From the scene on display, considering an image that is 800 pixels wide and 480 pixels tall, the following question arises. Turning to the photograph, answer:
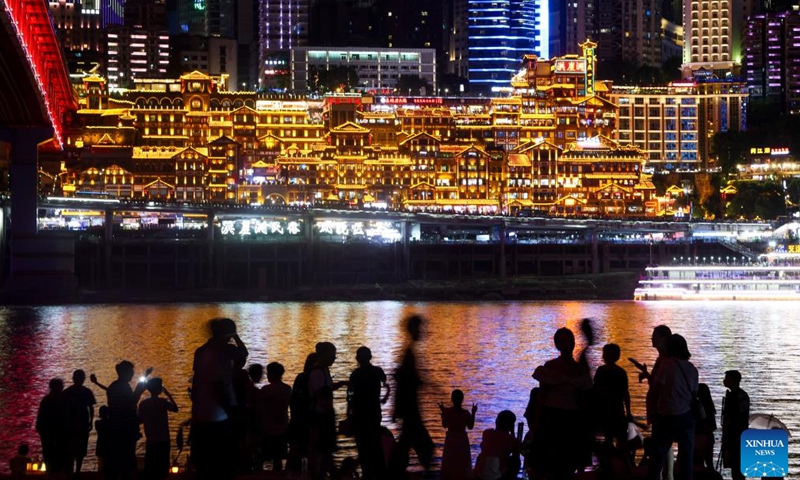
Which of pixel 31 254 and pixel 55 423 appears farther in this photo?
pixel 31 254

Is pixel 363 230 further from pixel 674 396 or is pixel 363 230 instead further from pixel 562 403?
pixel 674 396

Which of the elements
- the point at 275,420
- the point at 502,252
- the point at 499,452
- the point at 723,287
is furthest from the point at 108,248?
the point at 499,452

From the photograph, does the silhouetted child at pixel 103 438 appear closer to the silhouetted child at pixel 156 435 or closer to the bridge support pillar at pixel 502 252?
the silhouetted child at pixel 156 435

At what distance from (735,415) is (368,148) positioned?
449ft

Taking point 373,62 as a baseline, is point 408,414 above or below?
below

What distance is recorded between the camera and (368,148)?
153500 millimetres

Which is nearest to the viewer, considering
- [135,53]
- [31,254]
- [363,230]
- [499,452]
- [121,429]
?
[499,452]

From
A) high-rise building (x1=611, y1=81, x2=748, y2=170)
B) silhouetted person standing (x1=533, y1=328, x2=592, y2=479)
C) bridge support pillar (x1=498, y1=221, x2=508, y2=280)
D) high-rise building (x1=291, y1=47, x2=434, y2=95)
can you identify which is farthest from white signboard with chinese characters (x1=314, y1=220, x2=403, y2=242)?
silhouetted person standing (x1=533, y1=328, x2=592, y2=479)

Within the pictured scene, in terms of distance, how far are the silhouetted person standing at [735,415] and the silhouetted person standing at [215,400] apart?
20.0 feet

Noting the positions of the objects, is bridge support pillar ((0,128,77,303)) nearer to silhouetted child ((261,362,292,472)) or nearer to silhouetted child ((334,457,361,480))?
silhouetted child ((261,362,292,472))

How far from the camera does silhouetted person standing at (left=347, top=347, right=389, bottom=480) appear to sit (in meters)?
17.1

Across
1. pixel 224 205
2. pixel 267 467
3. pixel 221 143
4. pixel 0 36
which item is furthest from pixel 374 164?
pixel 267 467

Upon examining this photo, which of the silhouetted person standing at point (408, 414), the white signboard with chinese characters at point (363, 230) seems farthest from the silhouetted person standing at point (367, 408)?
the white signboard with chinese characters at point (363, 230)

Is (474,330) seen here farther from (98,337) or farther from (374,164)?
(374,164)
